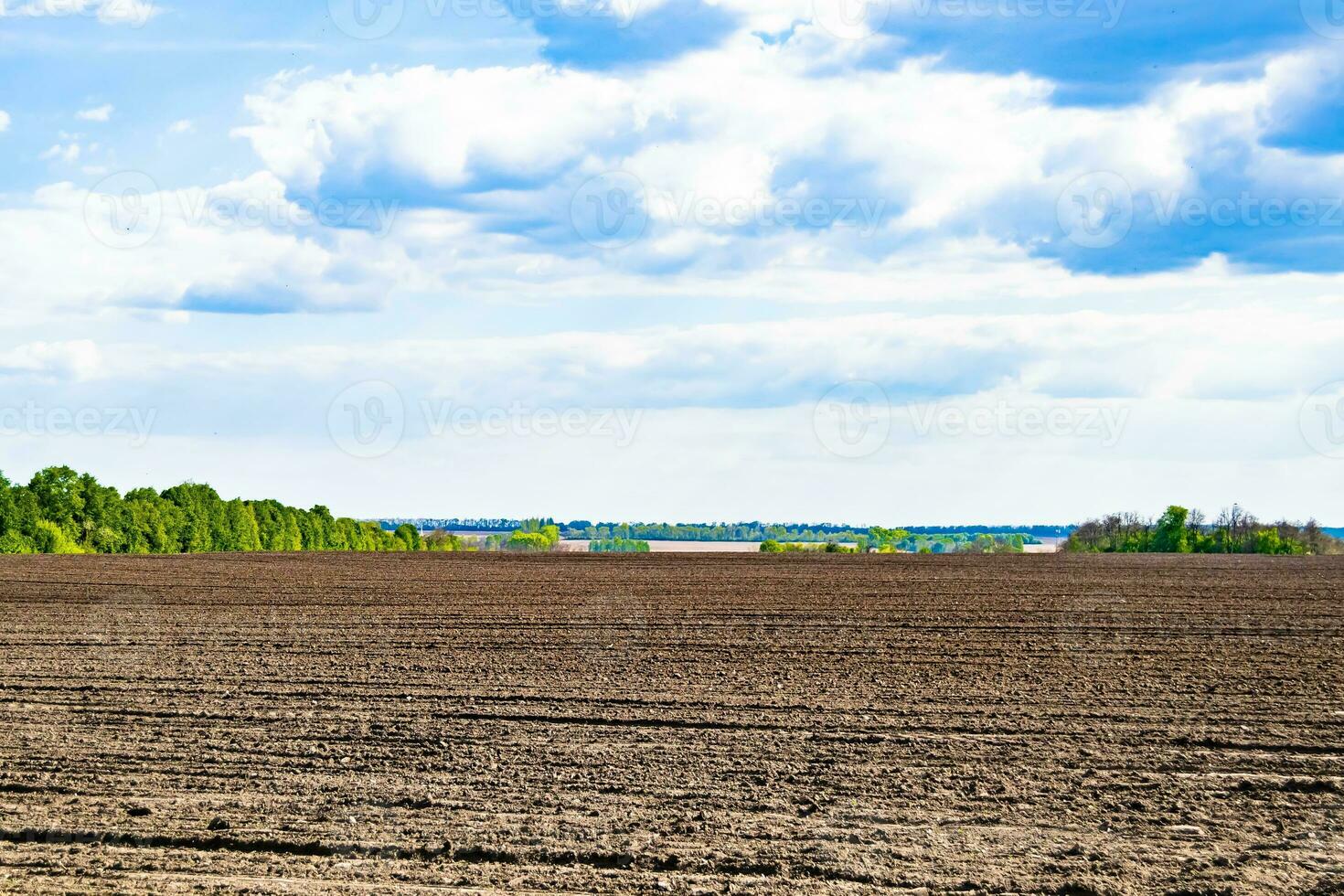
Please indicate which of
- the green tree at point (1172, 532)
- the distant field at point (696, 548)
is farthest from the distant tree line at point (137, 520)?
the green tree at point (1172, 532)

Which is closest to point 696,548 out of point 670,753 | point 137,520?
point 137,520

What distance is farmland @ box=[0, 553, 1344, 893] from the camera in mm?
9109

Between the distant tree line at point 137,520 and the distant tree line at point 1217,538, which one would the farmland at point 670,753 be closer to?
the distant tree line at point 137,520

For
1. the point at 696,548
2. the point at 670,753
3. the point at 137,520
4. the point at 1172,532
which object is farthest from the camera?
the point at 1172,532

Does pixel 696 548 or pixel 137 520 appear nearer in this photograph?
pixel 137 520

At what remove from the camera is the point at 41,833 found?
9758 millimetres

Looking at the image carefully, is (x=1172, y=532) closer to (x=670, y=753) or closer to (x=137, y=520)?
(x=137, y=520)

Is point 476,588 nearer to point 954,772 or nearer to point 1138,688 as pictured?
point 1138,688

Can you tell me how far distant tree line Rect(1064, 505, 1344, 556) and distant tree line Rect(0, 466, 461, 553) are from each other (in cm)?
6180

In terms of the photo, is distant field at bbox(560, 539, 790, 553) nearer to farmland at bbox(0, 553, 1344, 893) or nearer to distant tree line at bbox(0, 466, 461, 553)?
distant tree line at bbox(0, 466, 461, 553)

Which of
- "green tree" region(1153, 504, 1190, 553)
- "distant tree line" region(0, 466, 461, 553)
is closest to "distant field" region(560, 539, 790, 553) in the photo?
"distant tree line" region(0, 466, 461, 553)

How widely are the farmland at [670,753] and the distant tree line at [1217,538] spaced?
80.5 m

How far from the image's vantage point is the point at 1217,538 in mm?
104938

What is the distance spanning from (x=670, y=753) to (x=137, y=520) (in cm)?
6277
